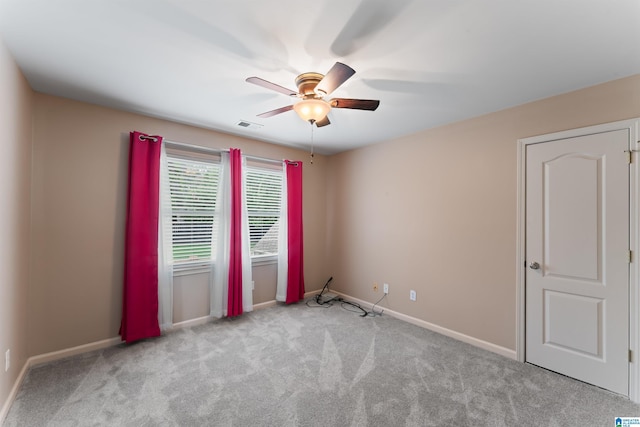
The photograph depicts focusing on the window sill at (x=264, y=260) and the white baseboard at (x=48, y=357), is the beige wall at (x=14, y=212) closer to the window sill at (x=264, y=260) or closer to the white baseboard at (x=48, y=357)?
the white baseboard at (x=48, y=357)

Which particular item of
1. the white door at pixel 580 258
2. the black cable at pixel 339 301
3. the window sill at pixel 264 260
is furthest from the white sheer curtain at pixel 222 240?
the white door at pixel 580 258

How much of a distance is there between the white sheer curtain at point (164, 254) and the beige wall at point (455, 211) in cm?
260

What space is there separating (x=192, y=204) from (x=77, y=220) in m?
1.08

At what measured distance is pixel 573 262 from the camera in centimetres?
235

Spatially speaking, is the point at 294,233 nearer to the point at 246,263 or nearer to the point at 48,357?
the point at 246,263

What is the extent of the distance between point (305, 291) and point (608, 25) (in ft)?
14.0

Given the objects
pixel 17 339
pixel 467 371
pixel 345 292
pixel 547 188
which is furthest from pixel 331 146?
pixel 17 339

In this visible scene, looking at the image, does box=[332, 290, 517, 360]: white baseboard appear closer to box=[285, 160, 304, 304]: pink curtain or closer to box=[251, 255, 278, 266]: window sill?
box=[285, 160, 304, 304]: pink curtain

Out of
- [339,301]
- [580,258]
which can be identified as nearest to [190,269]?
[339,301]

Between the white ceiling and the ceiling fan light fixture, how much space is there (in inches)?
10.6

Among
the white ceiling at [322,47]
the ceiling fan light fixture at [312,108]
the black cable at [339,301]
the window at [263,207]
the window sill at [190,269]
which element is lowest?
the black cable at [339,301]

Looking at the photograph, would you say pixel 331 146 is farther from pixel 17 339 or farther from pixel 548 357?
pixel 17 339

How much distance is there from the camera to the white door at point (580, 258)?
213 cm

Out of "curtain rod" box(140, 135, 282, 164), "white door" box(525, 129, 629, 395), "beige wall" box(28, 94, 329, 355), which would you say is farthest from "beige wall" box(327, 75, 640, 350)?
"beige wall" box(28, 94, 329, 355)
